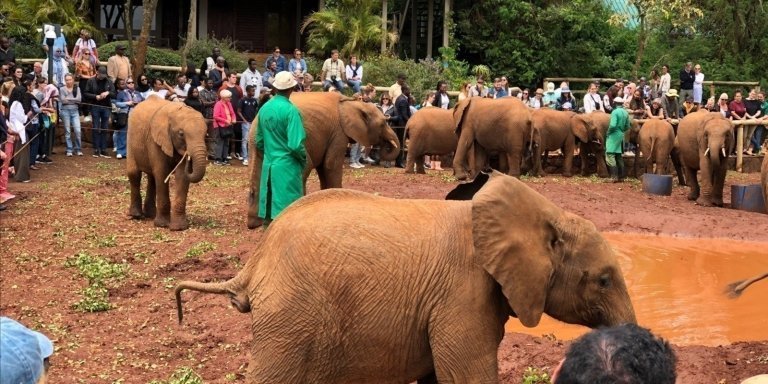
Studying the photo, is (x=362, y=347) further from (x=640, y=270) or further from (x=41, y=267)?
(x=640, y=270)

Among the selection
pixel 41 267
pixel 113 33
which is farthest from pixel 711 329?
pixel 113 33

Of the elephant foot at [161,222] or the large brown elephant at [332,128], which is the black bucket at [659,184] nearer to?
the large brown elephant at [332,128]

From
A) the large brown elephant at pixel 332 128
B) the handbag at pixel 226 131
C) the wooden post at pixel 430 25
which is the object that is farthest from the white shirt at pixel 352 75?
the large brown elephant at pixel 332 128

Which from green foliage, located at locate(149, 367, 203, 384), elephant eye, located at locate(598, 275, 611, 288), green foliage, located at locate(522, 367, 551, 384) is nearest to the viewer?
elephant eye, located at locate(598, 275, 611, 288)

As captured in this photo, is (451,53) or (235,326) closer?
(235,326)

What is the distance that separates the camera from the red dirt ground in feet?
29.0

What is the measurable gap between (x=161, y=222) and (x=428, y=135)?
9802mm

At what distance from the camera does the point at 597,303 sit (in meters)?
6.21

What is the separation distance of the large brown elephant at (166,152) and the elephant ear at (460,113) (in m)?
9.03

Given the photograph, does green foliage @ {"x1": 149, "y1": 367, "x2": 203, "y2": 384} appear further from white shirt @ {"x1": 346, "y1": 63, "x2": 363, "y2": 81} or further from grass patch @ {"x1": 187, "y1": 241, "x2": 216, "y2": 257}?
white shirt @ {"x1": 346, "y1": 63, "x2": 363, "y2": 81}

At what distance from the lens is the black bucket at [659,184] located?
21.3m

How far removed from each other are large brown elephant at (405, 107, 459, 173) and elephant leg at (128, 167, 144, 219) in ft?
29.3

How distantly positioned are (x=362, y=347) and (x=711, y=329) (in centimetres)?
637

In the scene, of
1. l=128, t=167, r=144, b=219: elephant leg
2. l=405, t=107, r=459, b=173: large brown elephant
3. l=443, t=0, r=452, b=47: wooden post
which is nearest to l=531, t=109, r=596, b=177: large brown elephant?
l=405, t=107, r=459, b=173: large brown elephant
